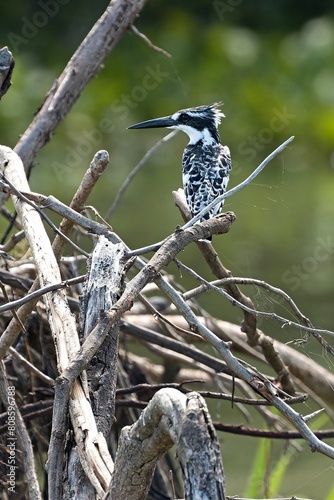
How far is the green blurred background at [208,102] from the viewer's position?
684cm

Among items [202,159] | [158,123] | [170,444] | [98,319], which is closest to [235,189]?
[98,319]

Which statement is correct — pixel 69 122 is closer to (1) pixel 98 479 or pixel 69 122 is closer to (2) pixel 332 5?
(2) pixel 332 5

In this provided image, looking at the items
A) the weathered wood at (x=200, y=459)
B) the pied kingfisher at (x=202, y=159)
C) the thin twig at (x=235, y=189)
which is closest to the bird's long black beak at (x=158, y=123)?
the pied kingfisher at (x=202, y=159)

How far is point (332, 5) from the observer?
1185 cm

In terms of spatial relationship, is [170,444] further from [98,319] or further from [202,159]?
[202,159]

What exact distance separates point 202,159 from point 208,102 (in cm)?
633

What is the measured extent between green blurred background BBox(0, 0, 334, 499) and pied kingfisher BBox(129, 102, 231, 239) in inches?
95.7

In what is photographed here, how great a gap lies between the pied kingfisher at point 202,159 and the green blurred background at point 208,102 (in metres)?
2.43

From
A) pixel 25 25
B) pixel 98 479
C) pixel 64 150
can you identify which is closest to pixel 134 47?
pixel 25 25

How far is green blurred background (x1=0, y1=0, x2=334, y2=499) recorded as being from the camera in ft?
22.4

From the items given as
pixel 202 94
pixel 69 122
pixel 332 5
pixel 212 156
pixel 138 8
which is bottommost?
pixel 212 156

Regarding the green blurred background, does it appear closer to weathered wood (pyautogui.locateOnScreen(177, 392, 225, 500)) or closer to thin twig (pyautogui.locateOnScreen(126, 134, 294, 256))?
thin twig (pyautogui.locateOnScreen(126, 134, 294, 256))

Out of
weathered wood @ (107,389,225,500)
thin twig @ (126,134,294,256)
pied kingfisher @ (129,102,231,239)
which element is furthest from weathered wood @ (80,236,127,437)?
pied kingfisher @ (129,102,231,239)

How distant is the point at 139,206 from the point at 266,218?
105 centimetres
